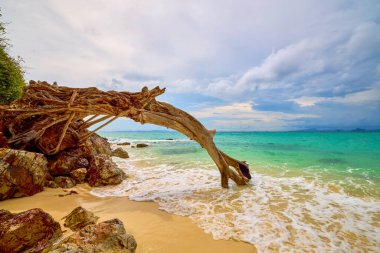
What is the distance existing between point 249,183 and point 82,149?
257 inches

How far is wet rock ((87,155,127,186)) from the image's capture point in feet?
22.5

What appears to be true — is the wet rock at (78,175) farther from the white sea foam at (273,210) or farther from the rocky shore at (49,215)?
the white sea foam at (273,210)

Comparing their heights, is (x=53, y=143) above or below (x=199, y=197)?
above

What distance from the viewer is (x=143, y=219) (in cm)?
431

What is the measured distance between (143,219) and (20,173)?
3600 millimetres

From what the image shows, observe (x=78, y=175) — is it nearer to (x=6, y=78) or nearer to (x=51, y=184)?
(x=51, y=184)

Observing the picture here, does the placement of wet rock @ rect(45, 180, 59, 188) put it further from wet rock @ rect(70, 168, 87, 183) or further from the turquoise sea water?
the turquoise sea water

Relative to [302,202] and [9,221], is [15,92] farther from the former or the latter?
[302,202]

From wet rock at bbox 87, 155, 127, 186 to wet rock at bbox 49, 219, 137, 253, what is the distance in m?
4.34

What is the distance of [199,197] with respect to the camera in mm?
5871

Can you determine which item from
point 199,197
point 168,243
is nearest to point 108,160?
point 199,197

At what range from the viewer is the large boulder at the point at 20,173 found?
16.0 ft

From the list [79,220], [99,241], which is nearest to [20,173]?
[79,220]

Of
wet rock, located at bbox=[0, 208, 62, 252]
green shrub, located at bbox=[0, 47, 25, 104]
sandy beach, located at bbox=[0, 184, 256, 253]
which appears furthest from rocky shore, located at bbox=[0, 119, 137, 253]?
green shrub, located at bbox=[0, 47, 25, 104]
